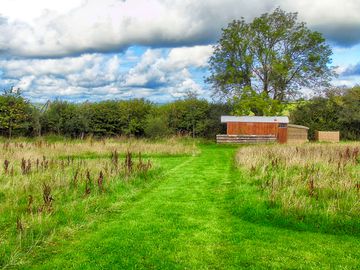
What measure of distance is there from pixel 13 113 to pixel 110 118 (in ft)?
24.5

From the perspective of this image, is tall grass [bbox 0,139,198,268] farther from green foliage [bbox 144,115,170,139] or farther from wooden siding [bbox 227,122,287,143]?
wooden siding [bbox 227,122,287,143]

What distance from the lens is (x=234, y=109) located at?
117ft

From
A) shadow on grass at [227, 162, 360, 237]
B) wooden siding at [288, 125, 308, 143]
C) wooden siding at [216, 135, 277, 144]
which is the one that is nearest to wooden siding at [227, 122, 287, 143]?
wooden siding at [216, 135, 277, 144]

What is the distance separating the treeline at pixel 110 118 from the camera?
32.3 metres

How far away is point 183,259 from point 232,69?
3290cm

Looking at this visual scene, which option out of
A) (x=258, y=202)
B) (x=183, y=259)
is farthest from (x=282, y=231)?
(x=183, y=259)

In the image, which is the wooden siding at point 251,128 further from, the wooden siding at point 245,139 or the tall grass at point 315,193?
the tall grass at point 315,193

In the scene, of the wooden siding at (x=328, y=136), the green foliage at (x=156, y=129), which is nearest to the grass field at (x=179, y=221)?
the green foliage at (x=156, y=129)

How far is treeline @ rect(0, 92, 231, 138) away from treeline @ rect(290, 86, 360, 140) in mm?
8700

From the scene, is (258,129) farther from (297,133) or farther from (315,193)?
(315,193)

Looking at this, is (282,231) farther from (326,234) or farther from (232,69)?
(232,69)

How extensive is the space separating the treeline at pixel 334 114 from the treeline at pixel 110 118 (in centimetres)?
870

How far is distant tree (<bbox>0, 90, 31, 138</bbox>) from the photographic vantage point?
31.0 meters

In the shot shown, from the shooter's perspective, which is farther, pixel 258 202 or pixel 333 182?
pixel 333 182
